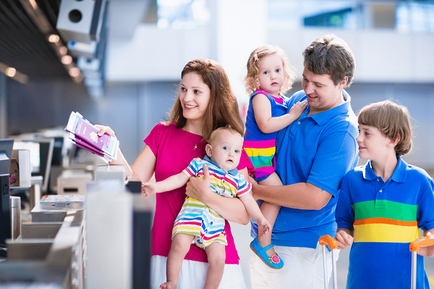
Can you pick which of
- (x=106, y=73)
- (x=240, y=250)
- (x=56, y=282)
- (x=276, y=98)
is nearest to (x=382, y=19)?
(x=106, y=73)

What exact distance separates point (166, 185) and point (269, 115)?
73 centimetres

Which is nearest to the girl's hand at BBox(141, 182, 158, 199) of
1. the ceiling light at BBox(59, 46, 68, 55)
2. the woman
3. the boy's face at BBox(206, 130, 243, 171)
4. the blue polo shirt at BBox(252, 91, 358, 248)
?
the woman

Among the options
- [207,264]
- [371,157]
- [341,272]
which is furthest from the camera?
[341,272]

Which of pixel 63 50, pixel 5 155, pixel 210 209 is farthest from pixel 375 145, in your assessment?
pixel 63 50

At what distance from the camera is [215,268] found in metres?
1.66

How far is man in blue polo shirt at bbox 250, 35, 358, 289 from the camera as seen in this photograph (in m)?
1.89

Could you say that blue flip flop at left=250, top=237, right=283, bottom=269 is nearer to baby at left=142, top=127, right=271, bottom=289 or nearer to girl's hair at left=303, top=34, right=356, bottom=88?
baby at left=142, top=127, right=271, bottom=289

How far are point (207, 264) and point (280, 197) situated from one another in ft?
1.52

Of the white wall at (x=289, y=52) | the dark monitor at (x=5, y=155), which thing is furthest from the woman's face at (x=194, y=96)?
the white wall at (x=289, y=52)

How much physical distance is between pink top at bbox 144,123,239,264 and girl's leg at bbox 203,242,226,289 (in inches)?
2.7

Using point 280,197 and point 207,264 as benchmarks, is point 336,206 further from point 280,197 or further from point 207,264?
point 207,264

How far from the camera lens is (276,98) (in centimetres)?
232

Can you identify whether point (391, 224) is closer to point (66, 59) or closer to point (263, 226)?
point (263, 226)

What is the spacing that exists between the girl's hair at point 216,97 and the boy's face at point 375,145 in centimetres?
55
